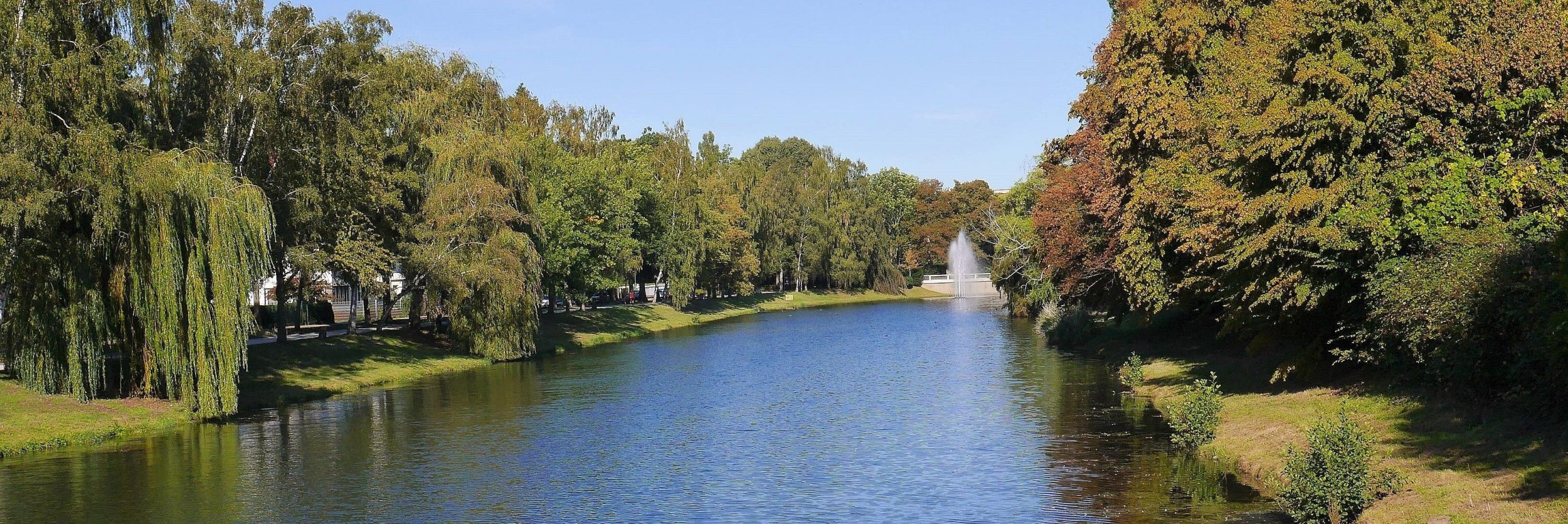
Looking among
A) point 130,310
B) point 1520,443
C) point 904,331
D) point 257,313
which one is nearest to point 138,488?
point 130,310

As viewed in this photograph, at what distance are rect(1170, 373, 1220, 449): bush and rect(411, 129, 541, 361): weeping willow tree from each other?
30411 mm

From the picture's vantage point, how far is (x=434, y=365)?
50.7 m

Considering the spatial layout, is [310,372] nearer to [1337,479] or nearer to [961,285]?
[1337,479]

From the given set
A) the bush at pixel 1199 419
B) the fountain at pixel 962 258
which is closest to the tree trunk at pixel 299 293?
the bush at pixel 1199 419

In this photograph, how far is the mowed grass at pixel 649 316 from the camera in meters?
Result: 65.6

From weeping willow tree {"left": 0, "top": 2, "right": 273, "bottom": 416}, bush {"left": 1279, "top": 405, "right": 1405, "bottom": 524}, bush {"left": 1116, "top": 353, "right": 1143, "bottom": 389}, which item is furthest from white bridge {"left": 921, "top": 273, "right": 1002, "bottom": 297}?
bush {"left": 1279, "top": 405, "right": 1405, "bottom": 524}

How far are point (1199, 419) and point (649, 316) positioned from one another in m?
58.2

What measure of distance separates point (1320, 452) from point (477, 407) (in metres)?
26.7

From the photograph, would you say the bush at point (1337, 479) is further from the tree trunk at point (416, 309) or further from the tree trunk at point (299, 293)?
the tree trunk at point (416, 309)

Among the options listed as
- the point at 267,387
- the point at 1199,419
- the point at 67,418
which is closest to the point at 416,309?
the point at 267,387

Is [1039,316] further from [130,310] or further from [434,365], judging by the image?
[130,310]

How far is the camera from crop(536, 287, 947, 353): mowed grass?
65625 mm

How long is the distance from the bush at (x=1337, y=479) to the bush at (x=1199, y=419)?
775cm

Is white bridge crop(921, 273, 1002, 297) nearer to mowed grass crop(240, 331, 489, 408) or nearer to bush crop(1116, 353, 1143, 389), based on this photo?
mowed grass crop(240, 331, 489, 408)
